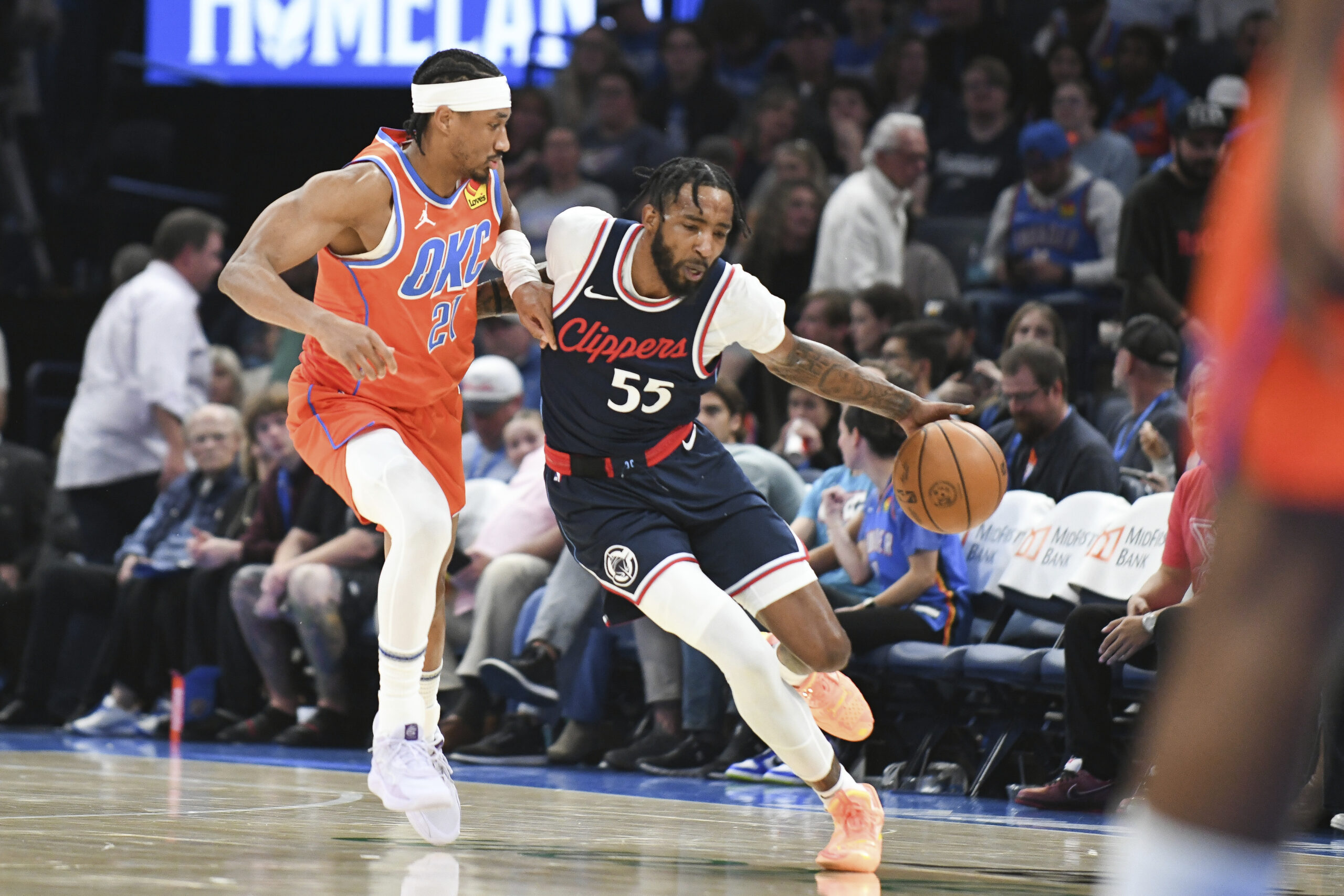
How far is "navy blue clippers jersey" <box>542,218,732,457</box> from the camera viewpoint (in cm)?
409

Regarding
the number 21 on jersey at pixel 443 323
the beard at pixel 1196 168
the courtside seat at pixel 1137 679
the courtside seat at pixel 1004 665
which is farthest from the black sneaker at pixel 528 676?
the beard at pixel 1196 168

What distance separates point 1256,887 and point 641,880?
193 cm

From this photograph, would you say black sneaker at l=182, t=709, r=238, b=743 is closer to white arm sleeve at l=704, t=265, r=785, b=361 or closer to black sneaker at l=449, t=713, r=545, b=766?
black sneaker at l=449, t=713, r=545, b=766

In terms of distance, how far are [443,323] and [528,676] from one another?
279cm

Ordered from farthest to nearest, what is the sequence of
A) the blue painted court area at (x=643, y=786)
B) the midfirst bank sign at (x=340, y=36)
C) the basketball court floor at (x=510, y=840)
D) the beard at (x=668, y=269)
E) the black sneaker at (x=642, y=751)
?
the midfirst bank sign at (x=340, y=36)
the black sneaker at (x=642, y=751)
the blue painted court area at (x=643, y=786)
the beard at (x=668, y=269)
the basketball court floor at (x=510, y=840)

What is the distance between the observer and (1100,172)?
28.2 feet

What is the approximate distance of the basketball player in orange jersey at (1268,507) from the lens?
1.46 m

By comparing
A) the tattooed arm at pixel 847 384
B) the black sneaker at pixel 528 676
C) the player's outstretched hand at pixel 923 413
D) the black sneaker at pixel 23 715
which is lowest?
the black sneaker at pixel 23 715

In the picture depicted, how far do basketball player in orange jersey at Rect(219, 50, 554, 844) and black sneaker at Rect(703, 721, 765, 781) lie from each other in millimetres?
2154

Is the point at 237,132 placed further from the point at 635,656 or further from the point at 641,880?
the point at 641,880

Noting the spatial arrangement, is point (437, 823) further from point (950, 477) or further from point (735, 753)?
point (735, 753)

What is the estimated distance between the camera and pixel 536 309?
4074 millimetres

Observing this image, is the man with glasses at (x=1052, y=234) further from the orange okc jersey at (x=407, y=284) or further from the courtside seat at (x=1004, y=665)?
the orange okc jersey at (x=407, y=284)

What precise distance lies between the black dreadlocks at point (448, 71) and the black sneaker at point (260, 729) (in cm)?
420
